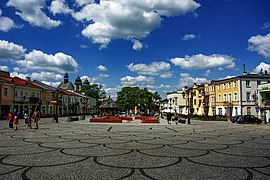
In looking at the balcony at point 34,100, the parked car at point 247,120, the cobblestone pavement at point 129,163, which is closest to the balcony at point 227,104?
the parked car at point 247,120

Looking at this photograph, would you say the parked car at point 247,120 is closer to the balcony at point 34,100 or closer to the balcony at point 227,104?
the balcony at point 227,104

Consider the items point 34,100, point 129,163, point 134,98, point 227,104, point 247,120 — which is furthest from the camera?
point 134,98

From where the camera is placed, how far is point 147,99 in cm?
8781

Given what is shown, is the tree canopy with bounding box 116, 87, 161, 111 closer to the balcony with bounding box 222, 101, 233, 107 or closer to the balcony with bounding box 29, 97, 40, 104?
the balcony with bounding box 222, 101, 233, 107

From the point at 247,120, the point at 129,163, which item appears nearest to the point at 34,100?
the point at 247,120

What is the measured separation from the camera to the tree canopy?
87125 mm

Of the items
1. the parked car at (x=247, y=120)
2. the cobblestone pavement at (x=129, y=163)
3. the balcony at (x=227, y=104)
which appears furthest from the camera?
the balcony at (x=227, y=104)

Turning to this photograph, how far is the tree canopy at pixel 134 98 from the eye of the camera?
87.1 m

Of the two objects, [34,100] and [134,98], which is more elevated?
[134,98]

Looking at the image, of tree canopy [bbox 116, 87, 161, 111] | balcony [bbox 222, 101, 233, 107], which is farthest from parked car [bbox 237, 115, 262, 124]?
tree canopy [bbox 116, 87, 161, 111]

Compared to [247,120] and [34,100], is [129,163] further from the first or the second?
[34,100]

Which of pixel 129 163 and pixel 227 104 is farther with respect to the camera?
pixel 227 104

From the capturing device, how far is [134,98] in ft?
287

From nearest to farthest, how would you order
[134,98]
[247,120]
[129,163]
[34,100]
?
[129,163] → [247,120] → [34,100] → [134,98]
